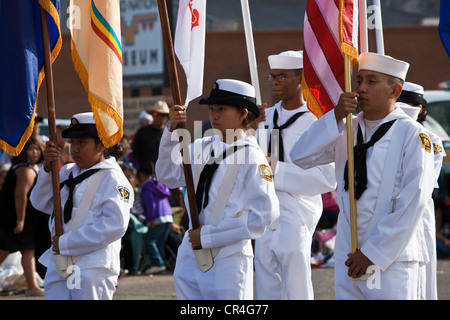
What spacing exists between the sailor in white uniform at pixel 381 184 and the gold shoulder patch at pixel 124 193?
1266mm

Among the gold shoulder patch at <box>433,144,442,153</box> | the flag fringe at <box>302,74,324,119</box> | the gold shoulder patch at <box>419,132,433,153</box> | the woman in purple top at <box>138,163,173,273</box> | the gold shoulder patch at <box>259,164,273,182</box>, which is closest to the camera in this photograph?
the gold shoulder patch at <box>419,132,433,153</box>

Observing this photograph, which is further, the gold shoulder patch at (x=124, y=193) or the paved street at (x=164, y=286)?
the paved street at (x=164, y=286)

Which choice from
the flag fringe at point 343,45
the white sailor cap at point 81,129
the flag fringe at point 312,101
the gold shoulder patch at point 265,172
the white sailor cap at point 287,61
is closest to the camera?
the gold shoulder patch at point 265,172

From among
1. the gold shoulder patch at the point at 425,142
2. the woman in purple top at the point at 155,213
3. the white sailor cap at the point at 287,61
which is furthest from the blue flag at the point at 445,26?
the woman in purple top at the point at 155,213

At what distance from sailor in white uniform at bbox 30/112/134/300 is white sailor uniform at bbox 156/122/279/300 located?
66 cm

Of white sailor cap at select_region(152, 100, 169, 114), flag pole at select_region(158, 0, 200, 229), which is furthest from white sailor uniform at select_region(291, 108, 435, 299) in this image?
white sailor cap at select_region(152, 100, 169, 114)

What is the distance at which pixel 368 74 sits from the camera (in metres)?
5.94

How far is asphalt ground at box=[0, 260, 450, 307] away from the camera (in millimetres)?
10382

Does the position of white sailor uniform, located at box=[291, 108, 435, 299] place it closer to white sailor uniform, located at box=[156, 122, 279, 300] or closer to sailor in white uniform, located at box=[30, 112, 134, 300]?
white sailor uniform, located at box=[156, 122, 279, 300]

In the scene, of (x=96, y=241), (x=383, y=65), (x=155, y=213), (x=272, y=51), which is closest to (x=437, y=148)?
(x=383, y=65)

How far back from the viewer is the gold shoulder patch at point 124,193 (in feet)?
21.1

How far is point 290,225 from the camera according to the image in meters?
7.32

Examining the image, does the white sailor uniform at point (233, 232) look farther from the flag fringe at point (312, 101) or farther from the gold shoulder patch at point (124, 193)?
the flag fringe at point (312, 101)

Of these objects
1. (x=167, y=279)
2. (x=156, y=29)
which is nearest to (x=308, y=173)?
(x=167, y=279)
